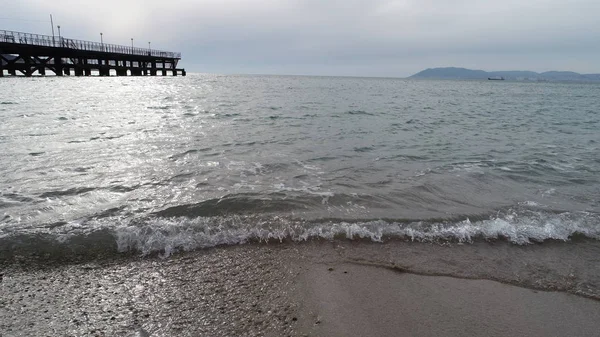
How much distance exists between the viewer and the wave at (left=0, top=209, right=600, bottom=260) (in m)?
4.70

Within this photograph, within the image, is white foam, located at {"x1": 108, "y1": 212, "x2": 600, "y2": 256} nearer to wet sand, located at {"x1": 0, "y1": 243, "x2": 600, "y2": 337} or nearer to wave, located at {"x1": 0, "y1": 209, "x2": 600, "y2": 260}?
wave, located at {"x1": 0, "y1": 209, "x2": 600, "y2": 260}

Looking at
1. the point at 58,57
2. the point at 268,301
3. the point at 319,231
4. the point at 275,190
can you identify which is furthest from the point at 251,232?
the point at 58,57

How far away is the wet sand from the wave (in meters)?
0.41

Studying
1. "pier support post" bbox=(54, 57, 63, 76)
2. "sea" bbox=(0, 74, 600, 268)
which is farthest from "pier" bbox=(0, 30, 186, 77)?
"sea" bbox=(0, 74, 600, 268)

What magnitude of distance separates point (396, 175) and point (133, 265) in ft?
21.6

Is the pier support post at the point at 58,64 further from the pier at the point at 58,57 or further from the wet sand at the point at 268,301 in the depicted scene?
the wet sand at the point at 268,301

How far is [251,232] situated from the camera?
5.32m

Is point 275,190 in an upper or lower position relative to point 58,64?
lower

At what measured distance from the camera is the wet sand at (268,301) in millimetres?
3150

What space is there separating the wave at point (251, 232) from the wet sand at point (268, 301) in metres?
0.41

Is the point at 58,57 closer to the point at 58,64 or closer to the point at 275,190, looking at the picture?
the point at 58,64

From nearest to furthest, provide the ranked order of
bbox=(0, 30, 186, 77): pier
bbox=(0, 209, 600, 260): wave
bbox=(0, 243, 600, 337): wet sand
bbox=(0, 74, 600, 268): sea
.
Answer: bbox=(0, 243, 600, 337): wet sand → bbox=(0, 209, 600, 260): wave → bbox=(0, 74, 600, 268): sea → bbox=(0, 30, 186, 77): pier

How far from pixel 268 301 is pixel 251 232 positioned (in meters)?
1.88

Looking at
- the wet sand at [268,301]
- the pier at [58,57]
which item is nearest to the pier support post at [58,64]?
the pier at [58,57]
